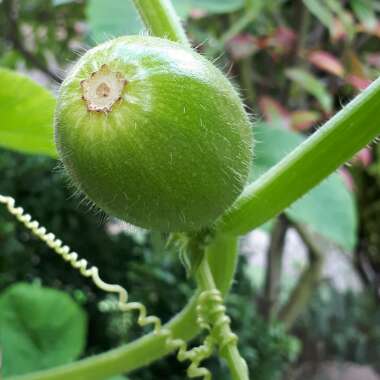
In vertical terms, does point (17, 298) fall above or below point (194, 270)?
below

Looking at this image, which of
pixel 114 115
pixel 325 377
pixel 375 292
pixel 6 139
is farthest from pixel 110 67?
pixel 375 292

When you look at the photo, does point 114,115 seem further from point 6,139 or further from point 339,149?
point 6,139

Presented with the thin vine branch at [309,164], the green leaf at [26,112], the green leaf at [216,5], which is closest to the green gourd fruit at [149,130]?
the thin vine branch at [309,164]

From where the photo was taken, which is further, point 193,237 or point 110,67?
point 193,237

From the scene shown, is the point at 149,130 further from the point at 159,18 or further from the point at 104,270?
the point at 104,270

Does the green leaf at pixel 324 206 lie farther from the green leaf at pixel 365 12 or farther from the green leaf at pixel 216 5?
the green leaf at pixel 365 12

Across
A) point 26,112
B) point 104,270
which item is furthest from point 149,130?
point 104,270

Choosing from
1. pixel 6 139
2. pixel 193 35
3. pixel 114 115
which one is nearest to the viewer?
pixel 114 115

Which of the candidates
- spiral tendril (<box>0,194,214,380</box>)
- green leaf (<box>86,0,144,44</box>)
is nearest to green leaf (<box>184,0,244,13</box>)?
green leaf (<box>86,0,144,44</box>)
